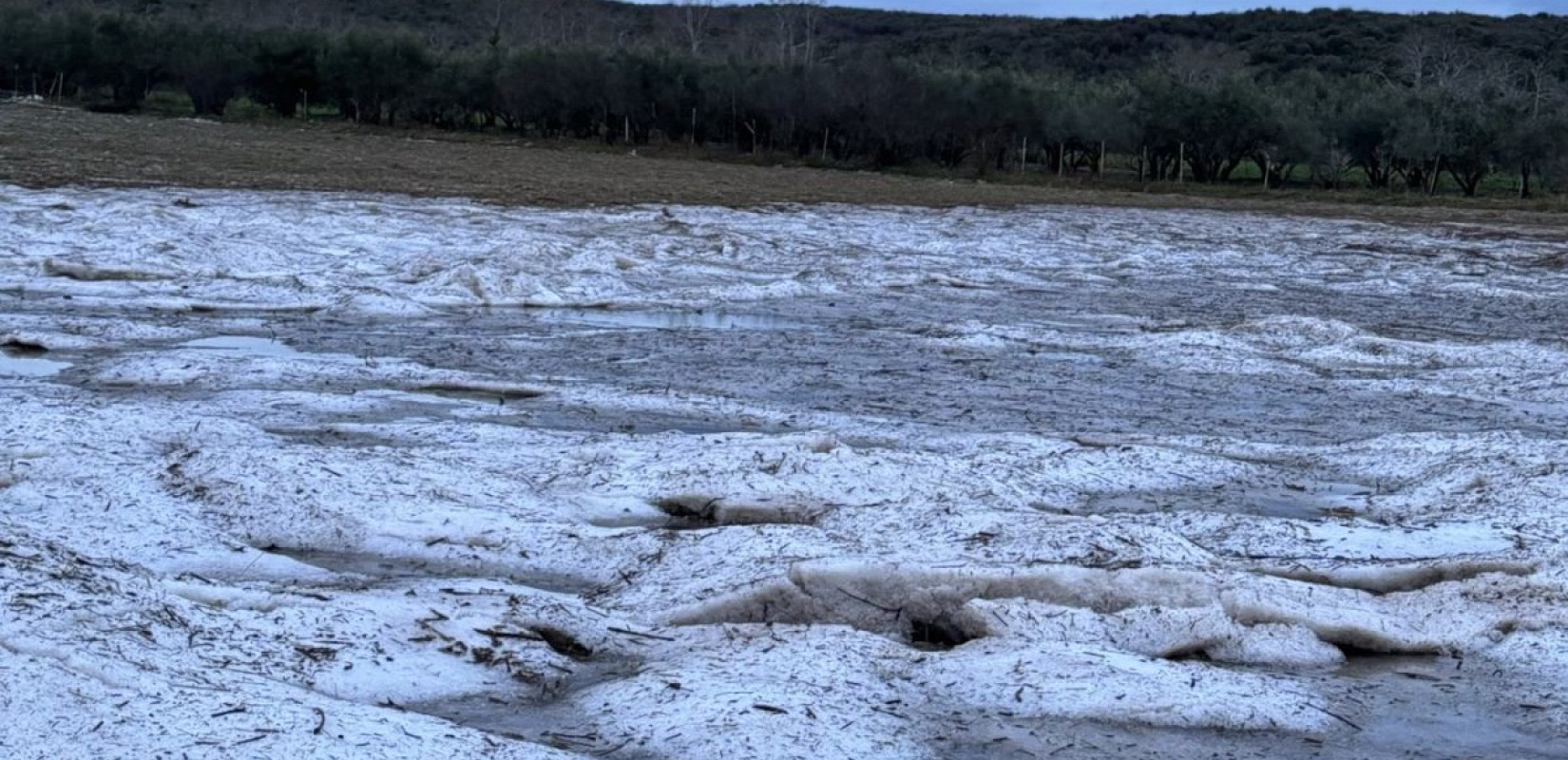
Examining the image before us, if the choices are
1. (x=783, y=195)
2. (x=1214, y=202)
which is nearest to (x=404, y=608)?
(x=783, y=195)

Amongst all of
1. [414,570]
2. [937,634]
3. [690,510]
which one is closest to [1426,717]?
[937,634]

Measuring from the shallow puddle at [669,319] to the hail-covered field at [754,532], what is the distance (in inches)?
3.3

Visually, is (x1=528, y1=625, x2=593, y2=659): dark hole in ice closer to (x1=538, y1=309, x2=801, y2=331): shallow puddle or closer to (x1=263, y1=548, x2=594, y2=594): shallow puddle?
(x1=263, y1=548, x2=594, y2=594): shallow puddle

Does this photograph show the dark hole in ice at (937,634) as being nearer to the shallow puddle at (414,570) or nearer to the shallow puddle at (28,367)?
the shallow puddle at (414,570)

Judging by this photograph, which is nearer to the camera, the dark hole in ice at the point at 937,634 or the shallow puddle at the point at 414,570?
the dark hole in ice at the point at 937,634

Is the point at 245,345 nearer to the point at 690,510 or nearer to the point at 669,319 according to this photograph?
the point at 669,319

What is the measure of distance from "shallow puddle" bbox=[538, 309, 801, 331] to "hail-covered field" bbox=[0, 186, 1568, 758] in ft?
0.28

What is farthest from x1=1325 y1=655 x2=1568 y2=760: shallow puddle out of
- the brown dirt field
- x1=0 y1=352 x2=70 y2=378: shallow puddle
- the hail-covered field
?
the brown dirt field

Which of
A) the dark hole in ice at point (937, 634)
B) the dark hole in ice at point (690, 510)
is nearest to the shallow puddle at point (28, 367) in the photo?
the dark hole in ice at point (690, 510)

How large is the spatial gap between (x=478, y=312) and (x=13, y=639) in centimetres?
973

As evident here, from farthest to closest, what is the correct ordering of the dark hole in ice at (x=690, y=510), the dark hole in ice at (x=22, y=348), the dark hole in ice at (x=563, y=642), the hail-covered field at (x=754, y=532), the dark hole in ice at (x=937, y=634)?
the dark hole in ice at (x=22, y=348) < the dark hole in ice at (x=690, y=510) < the dark hole in ice at (x=937, y=634) < the dark hole in ice at (x=563, y=642) < the hail-covered field at (x=754, y=532)

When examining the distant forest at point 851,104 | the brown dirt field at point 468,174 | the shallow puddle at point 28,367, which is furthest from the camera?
the distant forest at point 851,104

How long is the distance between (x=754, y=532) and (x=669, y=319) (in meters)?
8.12

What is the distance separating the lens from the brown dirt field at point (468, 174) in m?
27.4
